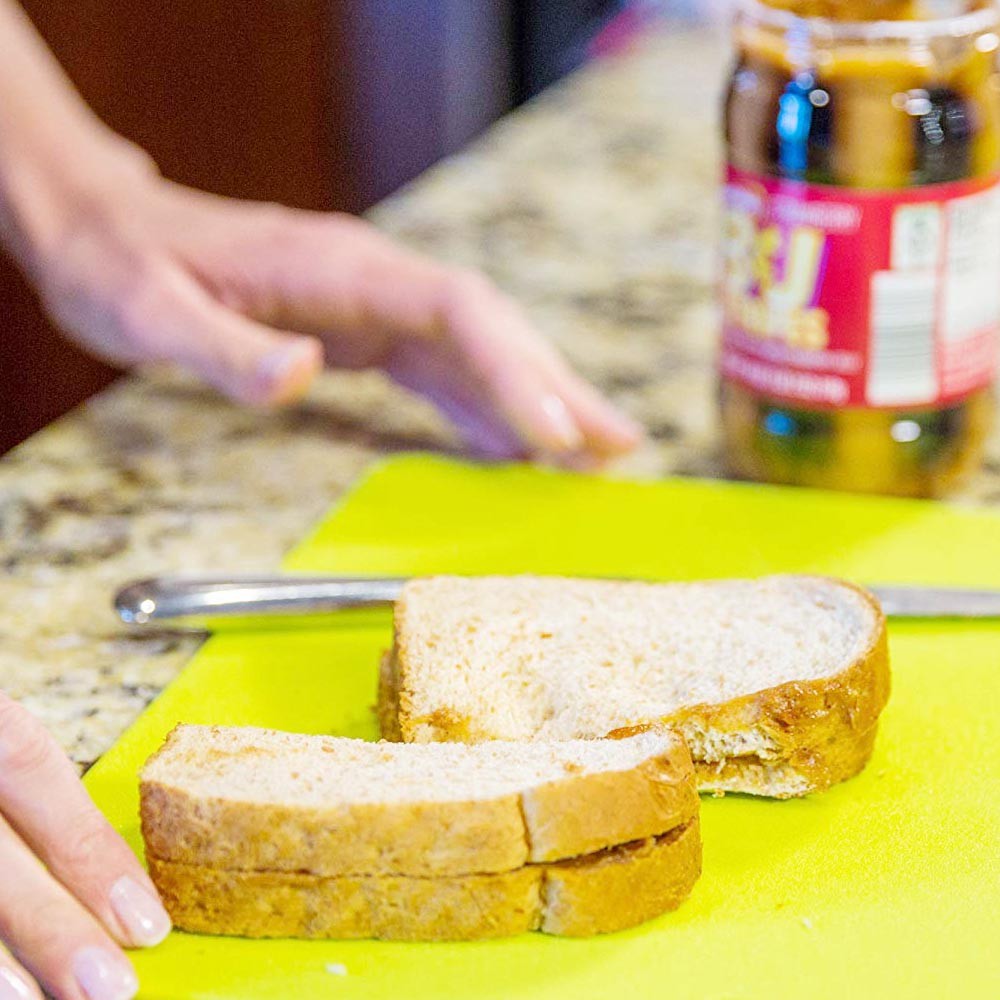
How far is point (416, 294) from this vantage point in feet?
7.27

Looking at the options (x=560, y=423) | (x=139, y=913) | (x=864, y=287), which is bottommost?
(x=560, y=423)

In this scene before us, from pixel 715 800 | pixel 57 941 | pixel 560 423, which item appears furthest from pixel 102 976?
pixel 560 423

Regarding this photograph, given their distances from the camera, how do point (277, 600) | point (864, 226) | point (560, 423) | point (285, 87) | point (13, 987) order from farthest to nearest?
point (285, 87), point (560, 423), point (864, 226), point (277, 600), point (13, 987)

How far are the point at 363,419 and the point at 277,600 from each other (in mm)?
723

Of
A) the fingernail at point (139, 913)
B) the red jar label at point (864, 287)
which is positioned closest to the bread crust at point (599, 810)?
the fingernail at point (139, 913)

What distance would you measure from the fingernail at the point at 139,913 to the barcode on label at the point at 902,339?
1058 mm

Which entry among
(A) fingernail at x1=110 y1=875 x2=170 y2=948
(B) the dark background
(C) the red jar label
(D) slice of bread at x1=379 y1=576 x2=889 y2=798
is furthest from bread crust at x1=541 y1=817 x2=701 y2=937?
(B) the dark background

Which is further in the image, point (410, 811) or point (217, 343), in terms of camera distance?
point (217, 343)

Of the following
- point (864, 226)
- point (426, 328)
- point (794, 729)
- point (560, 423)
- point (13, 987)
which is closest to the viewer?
point (13, 987)

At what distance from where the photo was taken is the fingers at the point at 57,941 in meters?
1.16

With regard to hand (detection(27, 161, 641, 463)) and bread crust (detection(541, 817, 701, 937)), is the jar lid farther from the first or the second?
bread crust (detection(541, 817, 701, 937))

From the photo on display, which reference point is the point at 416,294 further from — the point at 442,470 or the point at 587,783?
the point at 587,783

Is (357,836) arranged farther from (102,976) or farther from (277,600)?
(277,600)

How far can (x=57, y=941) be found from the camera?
1165mm
